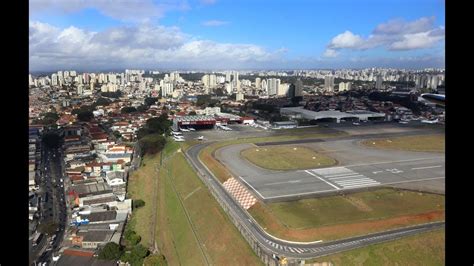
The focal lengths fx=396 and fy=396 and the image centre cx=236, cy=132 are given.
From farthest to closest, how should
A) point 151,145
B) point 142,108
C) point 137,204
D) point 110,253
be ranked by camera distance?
point 142,108 < point 151,145 < point 137,204 < point 110,253

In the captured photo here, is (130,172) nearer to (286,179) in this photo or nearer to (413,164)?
(286,179)

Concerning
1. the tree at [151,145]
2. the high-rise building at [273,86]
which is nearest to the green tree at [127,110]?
the tree at [151,145]

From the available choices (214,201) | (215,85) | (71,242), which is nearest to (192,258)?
(214,201)

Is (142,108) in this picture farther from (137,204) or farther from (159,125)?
(137,204)

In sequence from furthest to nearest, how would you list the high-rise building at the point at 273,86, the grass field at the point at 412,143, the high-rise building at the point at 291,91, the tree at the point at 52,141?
the high-rise building at the point at 273,86 < the high-rise building at the point at 291,91 < the tree at the point at 52,141 < the grass field at the point at 412,143

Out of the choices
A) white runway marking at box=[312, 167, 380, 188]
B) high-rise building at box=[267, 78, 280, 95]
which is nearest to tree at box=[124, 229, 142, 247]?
white runway marking at box=[312, 167, 380, 188]

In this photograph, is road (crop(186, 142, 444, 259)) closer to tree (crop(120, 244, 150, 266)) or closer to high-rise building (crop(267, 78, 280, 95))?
tree (crop(120, 244, 150, 266))

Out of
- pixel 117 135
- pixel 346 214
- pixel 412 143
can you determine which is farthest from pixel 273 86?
pixel 346 214

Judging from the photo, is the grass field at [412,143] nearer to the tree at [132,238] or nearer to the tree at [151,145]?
the tree at [151,145]
